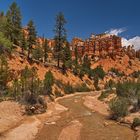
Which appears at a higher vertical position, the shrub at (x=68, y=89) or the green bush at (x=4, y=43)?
the green bush at (x=4, y=43)

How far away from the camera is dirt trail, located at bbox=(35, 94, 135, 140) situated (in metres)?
30.0

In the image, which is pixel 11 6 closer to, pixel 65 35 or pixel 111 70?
pixel 65 35

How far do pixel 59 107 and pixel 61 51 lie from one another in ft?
129

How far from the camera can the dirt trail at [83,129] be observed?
1183 inches

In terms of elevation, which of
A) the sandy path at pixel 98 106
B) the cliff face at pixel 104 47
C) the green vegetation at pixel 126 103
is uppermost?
the cliff face at pixel 104 47

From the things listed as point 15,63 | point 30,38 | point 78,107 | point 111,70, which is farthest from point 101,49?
point 78,107

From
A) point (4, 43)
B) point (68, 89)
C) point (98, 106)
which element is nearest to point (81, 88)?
point (68, 89)

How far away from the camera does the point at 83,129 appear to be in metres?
33.2

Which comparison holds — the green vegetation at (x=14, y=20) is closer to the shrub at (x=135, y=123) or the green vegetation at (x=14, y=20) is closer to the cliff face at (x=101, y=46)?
the shrub at (x=135, y=123)

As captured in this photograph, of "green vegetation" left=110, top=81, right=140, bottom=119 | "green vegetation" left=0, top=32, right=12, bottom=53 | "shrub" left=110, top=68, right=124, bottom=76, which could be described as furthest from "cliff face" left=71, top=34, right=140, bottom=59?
"green vegetation" left=110, top=81, right=140, bottom=119

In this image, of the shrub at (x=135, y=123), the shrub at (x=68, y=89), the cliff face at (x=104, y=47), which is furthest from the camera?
the cliff face at (x=104, y=47)

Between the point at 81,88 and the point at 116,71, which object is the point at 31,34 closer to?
the point at 81,88

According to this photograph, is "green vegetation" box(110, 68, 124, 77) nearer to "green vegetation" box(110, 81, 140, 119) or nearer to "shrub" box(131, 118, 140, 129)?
"green vegetation" box(110, 81, 140, 119)

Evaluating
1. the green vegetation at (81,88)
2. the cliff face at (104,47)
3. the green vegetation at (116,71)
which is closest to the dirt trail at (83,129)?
the green vegetation at (81,88)
